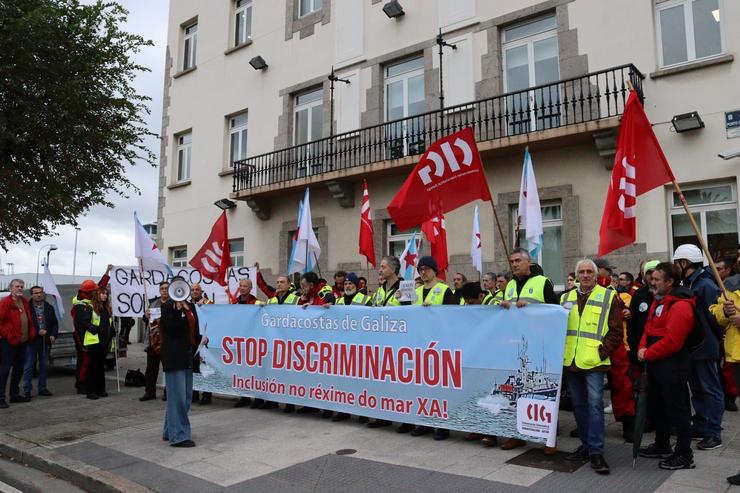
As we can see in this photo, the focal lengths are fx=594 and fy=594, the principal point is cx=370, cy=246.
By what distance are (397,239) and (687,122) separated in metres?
6.47

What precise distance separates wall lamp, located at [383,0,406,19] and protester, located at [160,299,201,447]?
9.97m

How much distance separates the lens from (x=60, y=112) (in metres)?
12.7

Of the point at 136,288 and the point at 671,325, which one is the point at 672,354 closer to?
the point at 671,325

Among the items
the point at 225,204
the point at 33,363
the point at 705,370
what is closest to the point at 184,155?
the point at 225,204

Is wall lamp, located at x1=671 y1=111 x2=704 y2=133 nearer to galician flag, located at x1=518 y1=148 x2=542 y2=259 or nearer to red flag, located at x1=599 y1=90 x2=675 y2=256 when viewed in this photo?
galician flag, located at x1=518 y1=148 x2=542 y2=259

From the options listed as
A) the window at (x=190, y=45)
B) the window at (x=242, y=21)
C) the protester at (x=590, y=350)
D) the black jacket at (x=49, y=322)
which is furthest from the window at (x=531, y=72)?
the window at (x=190, y=45)

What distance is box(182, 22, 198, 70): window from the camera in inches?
793

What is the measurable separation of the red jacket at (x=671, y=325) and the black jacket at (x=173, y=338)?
4583mm

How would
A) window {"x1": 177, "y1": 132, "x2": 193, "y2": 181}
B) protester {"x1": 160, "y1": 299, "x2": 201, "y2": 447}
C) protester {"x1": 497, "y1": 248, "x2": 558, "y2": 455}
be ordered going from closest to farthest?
1. protester {"x1": 497, "y1": 248, "x2": 558, "y2": 455}
2. protester {"x1": 160, "y1": 299, "x2": 201, "y2": 447}
3. window {"x1": 177, "y1": 132, "x2": 193, "y2": 181}

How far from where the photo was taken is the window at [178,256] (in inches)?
765

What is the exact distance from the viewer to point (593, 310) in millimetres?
5281

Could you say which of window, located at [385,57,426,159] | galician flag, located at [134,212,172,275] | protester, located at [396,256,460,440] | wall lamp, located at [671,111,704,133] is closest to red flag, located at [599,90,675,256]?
protester, located at [396,256,460,440]

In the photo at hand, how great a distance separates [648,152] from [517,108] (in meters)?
6.17

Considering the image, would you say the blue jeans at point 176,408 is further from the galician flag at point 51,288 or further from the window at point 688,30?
the window at point 688,30
